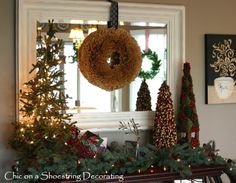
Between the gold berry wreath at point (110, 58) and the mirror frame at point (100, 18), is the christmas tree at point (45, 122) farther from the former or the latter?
the gold berry wreath at point (110, 58)

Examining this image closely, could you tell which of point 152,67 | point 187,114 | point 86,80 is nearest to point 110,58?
point 86,80

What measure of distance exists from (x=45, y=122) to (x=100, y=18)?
3.08 ft

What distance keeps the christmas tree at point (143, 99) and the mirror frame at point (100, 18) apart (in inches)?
1.7

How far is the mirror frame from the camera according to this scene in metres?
3.11

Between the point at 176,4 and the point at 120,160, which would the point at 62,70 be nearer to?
the point at 120,160

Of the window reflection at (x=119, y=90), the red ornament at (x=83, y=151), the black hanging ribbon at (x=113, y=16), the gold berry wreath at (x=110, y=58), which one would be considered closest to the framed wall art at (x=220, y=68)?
the window reflection at (x=119, y=90)

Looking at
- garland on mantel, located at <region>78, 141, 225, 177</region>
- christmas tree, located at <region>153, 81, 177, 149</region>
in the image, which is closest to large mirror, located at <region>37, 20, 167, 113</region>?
christmas tree, located at <region>153, 81, 177, 149</region>

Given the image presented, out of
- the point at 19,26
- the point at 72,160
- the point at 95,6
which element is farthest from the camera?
the point at 95,6

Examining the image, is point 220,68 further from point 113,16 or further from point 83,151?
point 83,151

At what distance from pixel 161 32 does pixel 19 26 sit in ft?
3.77

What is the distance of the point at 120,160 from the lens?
9.95ft

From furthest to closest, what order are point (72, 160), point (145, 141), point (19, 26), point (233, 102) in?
point (233, 102)
point (145, 141)
point (19, 26)
point (72, 160)

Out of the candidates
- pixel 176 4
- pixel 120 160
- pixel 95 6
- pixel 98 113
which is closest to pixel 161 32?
pixel 176 4

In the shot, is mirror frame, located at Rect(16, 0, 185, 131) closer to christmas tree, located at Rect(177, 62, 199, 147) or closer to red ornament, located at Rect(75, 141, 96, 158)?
christmas tree, located at Rect(177, 62, 199, 147)
